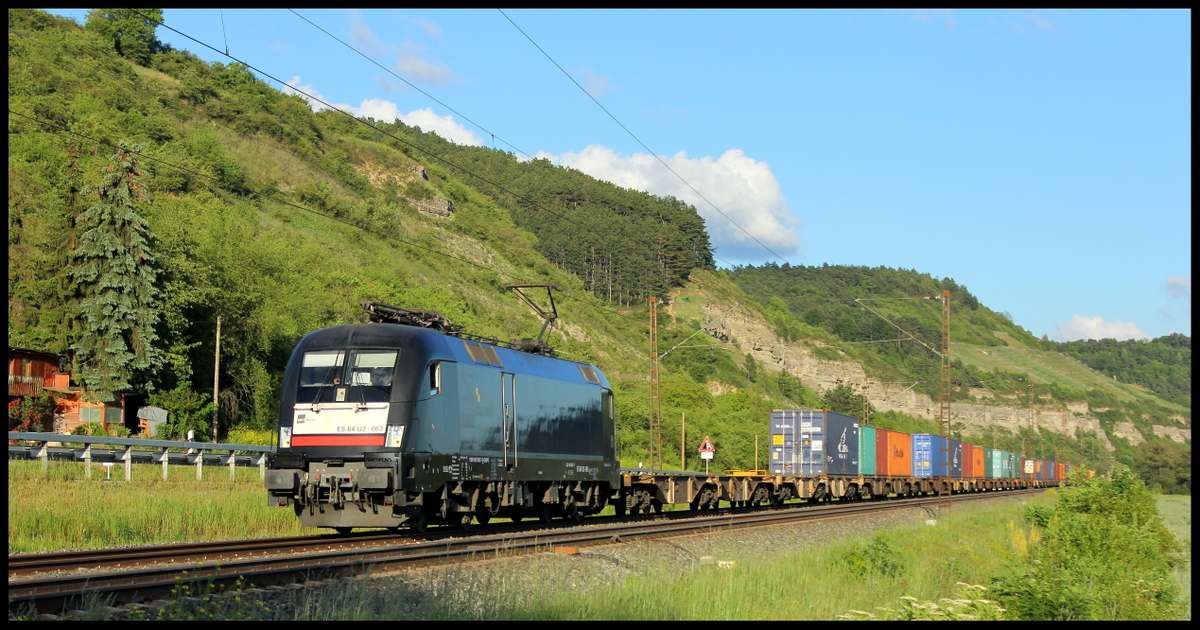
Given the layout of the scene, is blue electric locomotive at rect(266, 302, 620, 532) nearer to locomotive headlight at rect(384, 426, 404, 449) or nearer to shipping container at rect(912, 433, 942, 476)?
locomotive headlight at rect(384, 426, 404, 449)

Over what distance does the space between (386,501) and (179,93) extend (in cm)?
11826

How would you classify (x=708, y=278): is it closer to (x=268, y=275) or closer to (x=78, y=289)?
(x=268, y=275)

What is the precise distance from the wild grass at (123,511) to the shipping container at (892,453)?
28712 millimetres

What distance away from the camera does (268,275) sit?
184ft

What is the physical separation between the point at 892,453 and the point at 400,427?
36.3 m

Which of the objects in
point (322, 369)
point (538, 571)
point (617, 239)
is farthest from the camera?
point (617, 239)

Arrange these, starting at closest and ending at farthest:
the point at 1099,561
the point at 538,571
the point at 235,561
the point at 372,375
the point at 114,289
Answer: the point at 235,561, the point at 538,571, the point at 372,375, the point at 1099,561, the point at 114,289

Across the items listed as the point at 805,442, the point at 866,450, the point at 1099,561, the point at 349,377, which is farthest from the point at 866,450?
the point at 349,377

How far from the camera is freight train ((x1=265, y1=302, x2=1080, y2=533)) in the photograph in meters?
17.0

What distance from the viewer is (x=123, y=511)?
19547mm

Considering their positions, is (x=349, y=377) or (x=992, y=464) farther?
(x=992, y=464)

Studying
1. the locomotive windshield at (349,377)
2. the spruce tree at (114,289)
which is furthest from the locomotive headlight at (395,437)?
the spruce tree at (114,289)

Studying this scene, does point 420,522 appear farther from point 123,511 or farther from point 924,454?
point 924,454

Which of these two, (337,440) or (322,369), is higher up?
(322,369)
